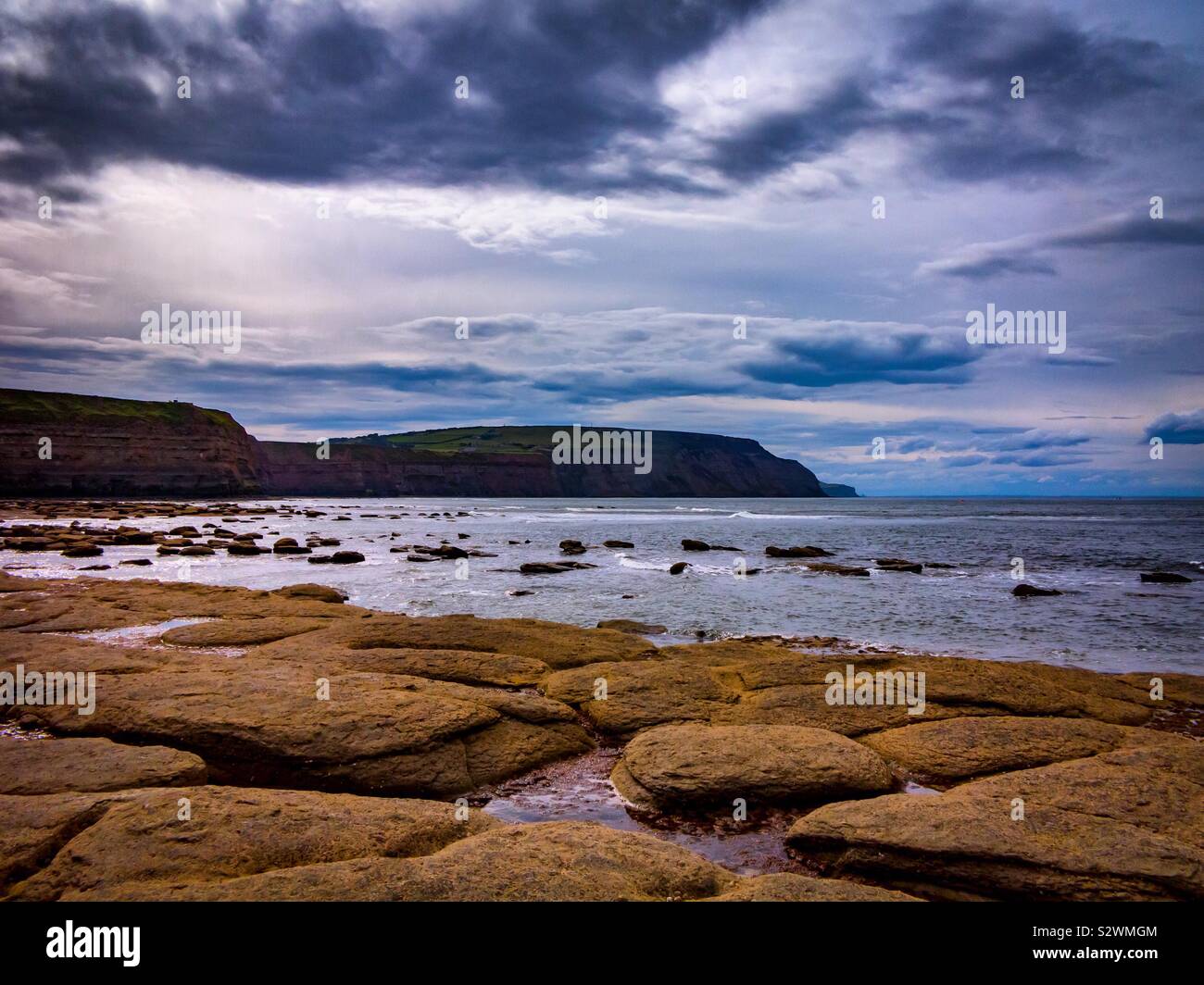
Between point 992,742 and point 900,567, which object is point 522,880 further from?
point 900,567

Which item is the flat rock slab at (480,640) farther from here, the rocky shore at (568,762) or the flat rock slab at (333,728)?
the flat rock slab at (333,728)

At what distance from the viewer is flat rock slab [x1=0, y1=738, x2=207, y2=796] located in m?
6.71

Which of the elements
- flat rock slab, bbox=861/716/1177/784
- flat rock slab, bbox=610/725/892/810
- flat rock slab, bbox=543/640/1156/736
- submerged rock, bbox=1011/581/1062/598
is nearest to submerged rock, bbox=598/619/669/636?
flat rock slab, bbox=543/640/1156/736

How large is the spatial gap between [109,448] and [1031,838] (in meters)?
132

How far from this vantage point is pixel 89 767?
7062mm

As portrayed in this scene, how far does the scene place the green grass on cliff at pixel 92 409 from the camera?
105m

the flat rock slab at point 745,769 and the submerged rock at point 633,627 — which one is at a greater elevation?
the flat rock slab at point 745,769

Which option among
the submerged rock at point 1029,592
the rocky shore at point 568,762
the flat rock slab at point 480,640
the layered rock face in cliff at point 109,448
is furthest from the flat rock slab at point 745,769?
the layered rock face in cliff at point 109,448

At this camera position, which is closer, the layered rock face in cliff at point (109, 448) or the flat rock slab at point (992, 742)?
the flat rock slab at point (992, 742)

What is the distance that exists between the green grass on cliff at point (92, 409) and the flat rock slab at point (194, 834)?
12356 cm

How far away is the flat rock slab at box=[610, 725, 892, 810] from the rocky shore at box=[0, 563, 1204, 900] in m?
0.03

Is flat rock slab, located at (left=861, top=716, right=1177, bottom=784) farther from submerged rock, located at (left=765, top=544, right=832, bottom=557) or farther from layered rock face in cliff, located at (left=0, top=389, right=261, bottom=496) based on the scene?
layered rock face in cliff, located at (left=0, top=389, right=261, bottom=496)
